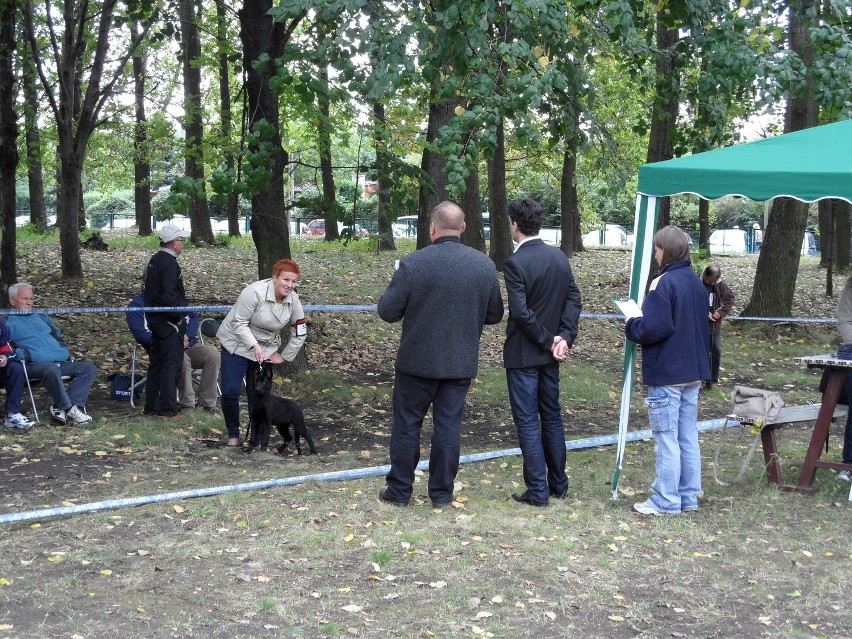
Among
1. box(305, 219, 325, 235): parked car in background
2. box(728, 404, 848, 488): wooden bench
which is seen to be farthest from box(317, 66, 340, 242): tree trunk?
box(305, 219, 325, 235): parked car in background

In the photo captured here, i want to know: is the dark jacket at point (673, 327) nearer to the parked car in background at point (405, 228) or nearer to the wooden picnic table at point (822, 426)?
the wooden picnic table at point (822, 426)

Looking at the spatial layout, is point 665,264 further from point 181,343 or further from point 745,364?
point 745,364

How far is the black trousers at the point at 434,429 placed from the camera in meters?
6.16

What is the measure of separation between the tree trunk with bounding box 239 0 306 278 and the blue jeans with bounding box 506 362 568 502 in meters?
4.57

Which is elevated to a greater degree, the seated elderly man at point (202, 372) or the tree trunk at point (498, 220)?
the tree trunk at point (498, 220)

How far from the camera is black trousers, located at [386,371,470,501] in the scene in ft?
20.2

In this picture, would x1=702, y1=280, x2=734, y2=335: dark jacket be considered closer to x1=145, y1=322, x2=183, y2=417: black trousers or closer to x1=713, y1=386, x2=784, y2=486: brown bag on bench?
x1=713, y1=386, x2=784, y2=486: brown bag on bench

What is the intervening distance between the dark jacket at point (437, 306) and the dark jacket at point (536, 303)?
0.22 metres

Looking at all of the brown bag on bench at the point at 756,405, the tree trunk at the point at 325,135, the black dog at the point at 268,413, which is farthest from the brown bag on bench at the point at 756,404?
the tree trunk at the point at 325,135

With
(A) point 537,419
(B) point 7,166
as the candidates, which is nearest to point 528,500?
(A) point 537,419

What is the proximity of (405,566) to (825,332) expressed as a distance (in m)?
12.5

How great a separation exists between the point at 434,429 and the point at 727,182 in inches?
96.8

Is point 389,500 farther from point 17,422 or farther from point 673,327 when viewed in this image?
point 17,422

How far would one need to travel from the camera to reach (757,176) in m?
6.44
